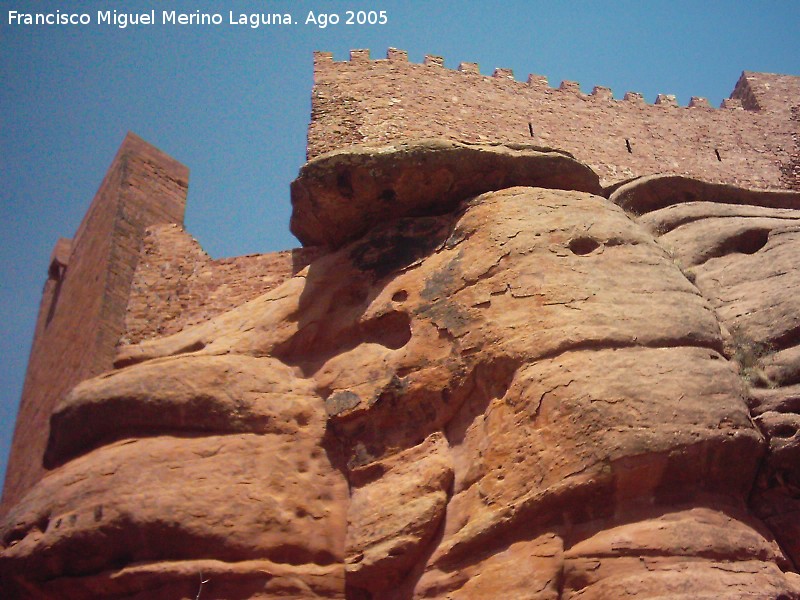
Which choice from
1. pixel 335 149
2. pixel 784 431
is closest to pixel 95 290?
pixel 335 149

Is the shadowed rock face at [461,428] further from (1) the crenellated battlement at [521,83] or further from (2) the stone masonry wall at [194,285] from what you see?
(1) the crenellated battlement at [521,83]

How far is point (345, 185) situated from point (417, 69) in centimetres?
932

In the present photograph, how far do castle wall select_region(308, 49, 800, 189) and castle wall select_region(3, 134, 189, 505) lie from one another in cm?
265

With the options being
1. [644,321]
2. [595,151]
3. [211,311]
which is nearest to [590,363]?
[644,321]

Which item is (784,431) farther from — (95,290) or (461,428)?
(95,290)

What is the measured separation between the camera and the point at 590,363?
5926 mm

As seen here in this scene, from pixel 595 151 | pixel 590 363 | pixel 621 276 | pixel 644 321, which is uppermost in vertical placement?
pixel 595 151

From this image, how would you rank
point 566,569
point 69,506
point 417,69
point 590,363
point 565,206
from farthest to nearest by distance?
point 417,69
point 565,206
point 69,506
point 590,363
point 566,569

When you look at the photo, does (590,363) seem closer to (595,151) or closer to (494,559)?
(494,559)

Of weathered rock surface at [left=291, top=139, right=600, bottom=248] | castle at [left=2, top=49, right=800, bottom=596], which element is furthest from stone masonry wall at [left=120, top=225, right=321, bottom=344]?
weathered rock surface at [left=291, top=139, right=600, bottom=248]

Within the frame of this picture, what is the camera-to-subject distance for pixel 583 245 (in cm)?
710

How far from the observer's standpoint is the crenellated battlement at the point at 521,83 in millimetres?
16577

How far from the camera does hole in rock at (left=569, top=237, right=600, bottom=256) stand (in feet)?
23.1

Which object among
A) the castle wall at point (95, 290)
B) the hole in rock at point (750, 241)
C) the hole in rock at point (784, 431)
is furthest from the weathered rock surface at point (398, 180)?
the castle wall at point (95, 290)
